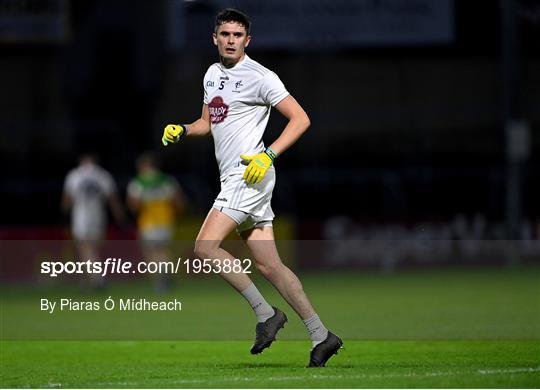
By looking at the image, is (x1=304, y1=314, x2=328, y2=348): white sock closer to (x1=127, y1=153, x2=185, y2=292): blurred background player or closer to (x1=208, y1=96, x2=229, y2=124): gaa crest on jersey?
(x1=208, y1=96, x2=229, y2=124): gaa crest on jersey

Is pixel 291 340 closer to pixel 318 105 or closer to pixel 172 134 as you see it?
pixel 172 134

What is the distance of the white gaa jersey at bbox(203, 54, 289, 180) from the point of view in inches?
375

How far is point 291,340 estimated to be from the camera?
40.9 ft

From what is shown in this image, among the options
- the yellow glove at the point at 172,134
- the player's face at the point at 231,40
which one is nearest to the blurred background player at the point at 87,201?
the yellow glove at the point at 172,134

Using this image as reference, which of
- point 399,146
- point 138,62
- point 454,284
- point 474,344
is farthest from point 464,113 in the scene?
point 474,344

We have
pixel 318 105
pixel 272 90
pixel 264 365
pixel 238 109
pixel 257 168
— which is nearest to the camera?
pixel 257 168

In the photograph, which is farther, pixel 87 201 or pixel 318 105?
pixel 318 105

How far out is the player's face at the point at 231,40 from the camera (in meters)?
9.45

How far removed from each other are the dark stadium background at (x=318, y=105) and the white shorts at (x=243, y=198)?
14.1 meters

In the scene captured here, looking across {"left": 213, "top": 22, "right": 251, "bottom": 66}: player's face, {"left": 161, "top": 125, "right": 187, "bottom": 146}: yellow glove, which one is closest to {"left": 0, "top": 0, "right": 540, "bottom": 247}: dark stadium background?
{"left": 161, "top": 125, "right": 187, "bottom": 146}: yellow glove

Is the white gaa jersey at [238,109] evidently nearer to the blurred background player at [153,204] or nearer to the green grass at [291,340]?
the green grass at [291,340]

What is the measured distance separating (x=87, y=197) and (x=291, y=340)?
971 centimetres

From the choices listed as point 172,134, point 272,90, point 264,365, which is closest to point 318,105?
point 264,365

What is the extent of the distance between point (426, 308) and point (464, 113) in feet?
49.8
